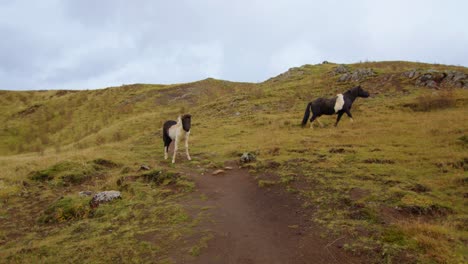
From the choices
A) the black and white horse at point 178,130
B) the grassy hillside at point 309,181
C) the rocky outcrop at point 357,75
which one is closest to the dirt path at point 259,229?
the grassy hillside at point 309,181

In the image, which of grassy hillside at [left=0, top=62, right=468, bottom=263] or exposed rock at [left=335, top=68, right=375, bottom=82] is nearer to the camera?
grassy hillside at [left=0, top=62, right=468, bottom=263]

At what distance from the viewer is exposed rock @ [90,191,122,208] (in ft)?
32.6

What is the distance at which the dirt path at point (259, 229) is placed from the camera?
6.34m

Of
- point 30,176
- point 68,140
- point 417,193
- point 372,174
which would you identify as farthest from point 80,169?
point 68,140

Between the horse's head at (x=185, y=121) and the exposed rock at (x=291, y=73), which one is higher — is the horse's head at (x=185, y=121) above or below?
below

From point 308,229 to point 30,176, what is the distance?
11.6 m

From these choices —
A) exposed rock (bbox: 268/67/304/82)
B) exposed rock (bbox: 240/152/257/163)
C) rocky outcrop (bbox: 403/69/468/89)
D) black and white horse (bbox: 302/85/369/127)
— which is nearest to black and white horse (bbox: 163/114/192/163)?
exposed rock (bbox: 240/152/257/163)

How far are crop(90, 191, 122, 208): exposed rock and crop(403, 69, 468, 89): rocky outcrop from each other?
2390cm

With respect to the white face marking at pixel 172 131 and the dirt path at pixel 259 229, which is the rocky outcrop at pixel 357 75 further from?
the dirt path at pixel 259 229

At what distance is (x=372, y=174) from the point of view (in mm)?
10273

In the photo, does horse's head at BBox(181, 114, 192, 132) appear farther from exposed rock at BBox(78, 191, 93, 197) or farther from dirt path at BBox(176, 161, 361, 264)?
A: exposed rock at BBox(78, 191, 93, 197)

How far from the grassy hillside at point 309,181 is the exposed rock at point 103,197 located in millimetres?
287

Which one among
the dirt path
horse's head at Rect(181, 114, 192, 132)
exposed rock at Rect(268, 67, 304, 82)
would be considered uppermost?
exposed rock at Rect(268, 67, 304, 82)

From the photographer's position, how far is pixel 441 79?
989 inches
